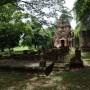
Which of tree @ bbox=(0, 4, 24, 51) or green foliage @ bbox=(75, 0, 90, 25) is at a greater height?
green foliage @ bbox=(75, 0, 90, 25)

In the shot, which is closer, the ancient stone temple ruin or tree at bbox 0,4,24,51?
tree at bbox 0,4,24,51

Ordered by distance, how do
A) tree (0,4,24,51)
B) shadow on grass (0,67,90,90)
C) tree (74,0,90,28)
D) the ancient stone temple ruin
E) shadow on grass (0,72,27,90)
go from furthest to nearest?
1. the ancient stone temple ruin
2. tree (74,0,90,28)
3. tree (0,4,24,51)
4. shadow on grass (0,72,27,90)
5. shadow on grass (0,67,90,90)

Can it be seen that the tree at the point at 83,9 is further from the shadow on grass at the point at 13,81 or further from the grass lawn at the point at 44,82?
the shadow on grass at the point at 13,81

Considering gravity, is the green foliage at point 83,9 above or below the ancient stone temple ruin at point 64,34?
above

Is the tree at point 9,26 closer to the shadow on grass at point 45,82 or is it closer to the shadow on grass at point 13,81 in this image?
the shadow on grass at point 13,81

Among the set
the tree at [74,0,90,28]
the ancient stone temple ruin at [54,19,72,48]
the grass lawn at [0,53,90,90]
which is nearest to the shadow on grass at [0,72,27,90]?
the grass lawn at [0,53,90,90]

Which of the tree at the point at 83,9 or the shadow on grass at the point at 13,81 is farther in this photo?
the tree at the point at 83,9

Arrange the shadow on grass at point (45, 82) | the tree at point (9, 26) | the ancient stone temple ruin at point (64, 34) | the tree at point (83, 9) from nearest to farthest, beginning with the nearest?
1. the shadow on grass at point (45, 82)
2. the tree at point (9, 26)
3. the tree at point (83, 9)
4. the ancient stone temple ruin at point (64, 34)

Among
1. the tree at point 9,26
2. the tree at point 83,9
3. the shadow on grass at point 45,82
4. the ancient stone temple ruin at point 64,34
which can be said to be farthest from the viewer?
the ancient stone temple ruin at point 64,34

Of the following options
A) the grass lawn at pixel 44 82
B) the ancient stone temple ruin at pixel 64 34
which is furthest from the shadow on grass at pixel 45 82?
the ancient stone temple ruin at pixel 64 34

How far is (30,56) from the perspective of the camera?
2248cm

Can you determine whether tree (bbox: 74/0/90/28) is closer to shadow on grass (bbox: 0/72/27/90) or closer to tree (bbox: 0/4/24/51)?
tree (bbox: 0/4/24/51)

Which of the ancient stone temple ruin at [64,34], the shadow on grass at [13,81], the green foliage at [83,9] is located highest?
the green foliage at [83,9]

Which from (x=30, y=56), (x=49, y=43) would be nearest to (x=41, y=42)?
(x=49, y=43)
